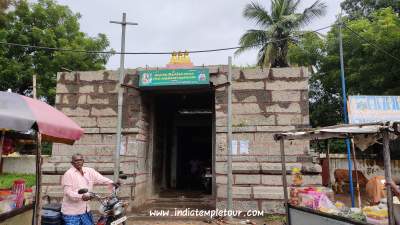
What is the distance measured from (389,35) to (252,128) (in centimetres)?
808

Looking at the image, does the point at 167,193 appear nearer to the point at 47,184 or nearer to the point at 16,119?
the point at 47,184

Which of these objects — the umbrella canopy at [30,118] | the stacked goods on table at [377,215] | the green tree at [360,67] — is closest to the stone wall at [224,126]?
the stacked goods on table at [377,215]

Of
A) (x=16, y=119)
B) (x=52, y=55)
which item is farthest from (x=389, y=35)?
(x=52, y=55)

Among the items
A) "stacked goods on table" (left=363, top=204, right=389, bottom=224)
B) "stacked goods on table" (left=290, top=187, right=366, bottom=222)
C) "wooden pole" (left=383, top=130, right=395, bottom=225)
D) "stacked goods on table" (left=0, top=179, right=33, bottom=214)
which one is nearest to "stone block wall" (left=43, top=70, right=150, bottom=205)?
"stacked goods on table" (left=0, top=179, right=33, bottom=214)

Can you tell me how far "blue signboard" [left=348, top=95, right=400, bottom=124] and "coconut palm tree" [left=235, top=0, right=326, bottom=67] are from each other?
1262 centimetres

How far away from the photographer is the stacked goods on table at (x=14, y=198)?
417 centimetres

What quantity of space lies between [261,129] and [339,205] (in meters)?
3.20

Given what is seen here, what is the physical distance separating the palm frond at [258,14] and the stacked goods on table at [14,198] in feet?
66.1

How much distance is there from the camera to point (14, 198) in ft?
14.5

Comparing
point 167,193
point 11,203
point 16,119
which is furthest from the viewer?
point 167,193

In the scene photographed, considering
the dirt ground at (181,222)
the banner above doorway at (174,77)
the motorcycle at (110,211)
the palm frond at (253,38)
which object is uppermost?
the palm frond at (253,38)

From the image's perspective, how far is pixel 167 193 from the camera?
10836 millimetres

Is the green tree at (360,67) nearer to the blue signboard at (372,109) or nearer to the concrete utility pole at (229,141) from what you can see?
the blue signboard at (372,109)

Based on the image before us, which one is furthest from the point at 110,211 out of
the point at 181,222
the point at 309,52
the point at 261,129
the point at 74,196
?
the point at 309,52
